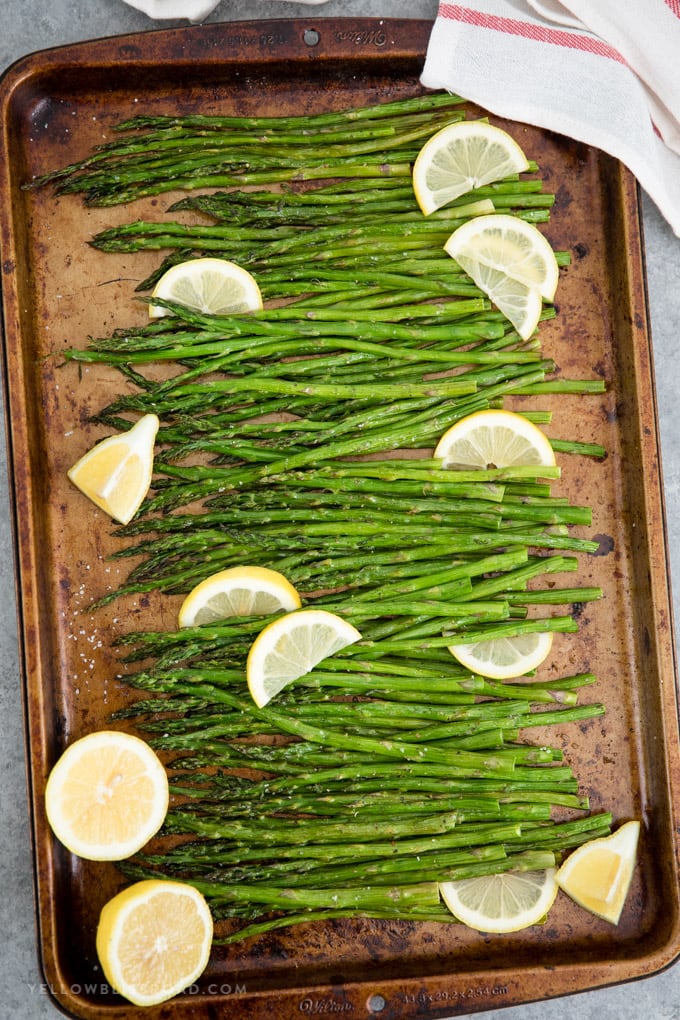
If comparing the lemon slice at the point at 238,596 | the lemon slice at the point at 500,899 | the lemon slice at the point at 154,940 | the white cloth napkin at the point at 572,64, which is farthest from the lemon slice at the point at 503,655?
the white cloth napkin at the point at 572,64

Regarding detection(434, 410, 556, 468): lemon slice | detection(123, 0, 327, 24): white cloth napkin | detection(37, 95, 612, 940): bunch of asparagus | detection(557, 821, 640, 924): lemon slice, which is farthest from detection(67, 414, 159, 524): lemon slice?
detection(557, 821, 640, 924): lemon slice

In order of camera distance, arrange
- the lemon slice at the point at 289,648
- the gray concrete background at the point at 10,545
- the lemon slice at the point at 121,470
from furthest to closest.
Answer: the gray concrete background at the point at 10,545 < the lemon slice at the point at 121,470 < the lemon slice at the point at 289,648

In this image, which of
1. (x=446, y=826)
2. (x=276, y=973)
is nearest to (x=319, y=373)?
(x=446, y=826)

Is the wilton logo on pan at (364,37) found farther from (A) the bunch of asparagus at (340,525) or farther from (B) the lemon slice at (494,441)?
(B) the lemon slice at (494,441)

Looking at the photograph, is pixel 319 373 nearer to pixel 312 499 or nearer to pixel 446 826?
pixel 312 499

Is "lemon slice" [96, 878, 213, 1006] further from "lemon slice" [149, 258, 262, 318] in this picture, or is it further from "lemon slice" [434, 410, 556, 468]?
"lemon slice" [149, 258, 262, 318]

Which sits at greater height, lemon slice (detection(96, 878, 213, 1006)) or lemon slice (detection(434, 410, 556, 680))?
lemon slice (detection(434, 410, 556, 680))
